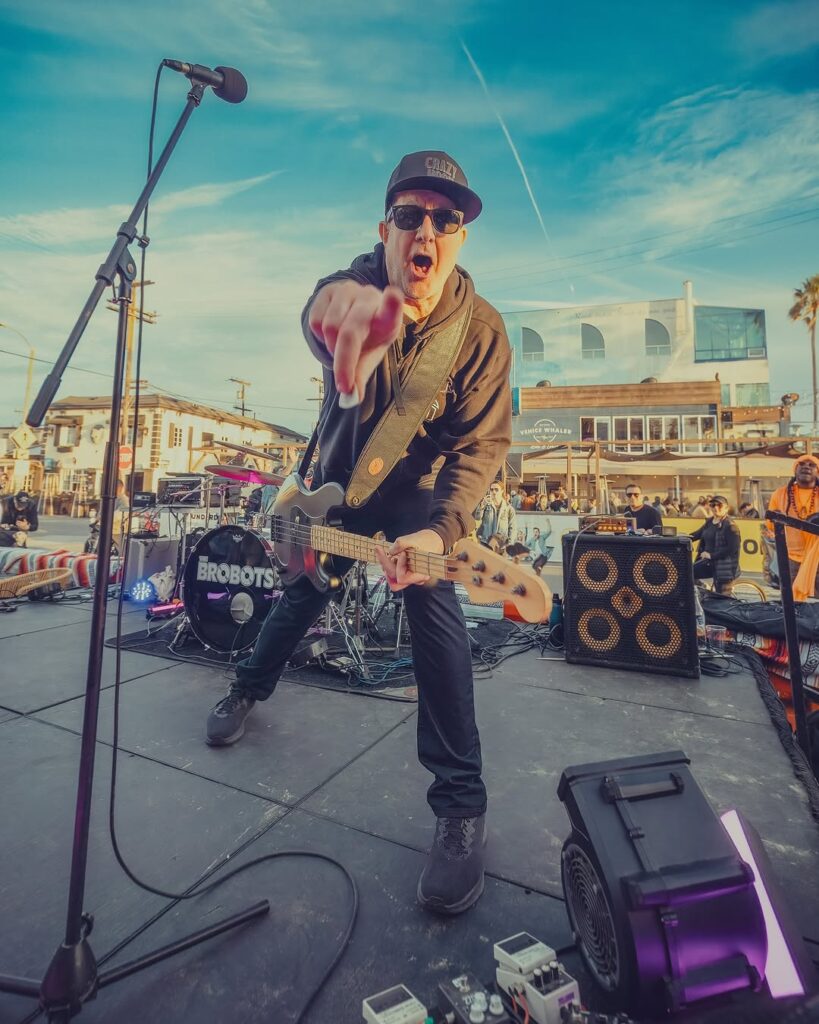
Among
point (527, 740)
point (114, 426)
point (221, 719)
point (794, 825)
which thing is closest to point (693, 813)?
point (794, 825)

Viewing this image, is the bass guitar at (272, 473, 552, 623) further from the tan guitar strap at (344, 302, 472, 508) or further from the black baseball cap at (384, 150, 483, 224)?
the black baseball cap at (384, 150, 483, 224)

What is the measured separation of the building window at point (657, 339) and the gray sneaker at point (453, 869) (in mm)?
37098

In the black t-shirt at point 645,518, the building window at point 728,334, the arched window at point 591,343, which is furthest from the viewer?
the arched window at point 591,343

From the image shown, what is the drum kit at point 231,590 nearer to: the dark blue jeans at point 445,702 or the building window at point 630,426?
the dark blue jeans at point 445,702

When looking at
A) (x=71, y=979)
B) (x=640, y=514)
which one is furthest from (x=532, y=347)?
(x=71, y=979)

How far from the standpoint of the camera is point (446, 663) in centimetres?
182

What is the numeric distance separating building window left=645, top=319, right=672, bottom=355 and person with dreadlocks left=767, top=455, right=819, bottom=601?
98.8 ft

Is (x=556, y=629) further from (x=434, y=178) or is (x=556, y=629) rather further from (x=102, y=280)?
(x=102, y=280)

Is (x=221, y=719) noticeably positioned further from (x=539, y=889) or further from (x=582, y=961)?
(x=582, y=961)

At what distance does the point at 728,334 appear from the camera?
3234 centimetres

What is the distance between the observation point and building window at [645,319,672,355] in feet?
108

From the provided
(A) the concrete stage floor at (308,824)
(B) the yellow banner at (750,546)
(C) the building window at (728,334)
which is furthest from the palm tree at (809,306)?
(A) the concrete stage floor at (308,824)

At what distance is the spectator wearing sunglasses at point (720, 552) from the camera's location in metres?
8.02

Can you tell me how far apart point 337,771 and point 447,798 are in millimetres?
731
